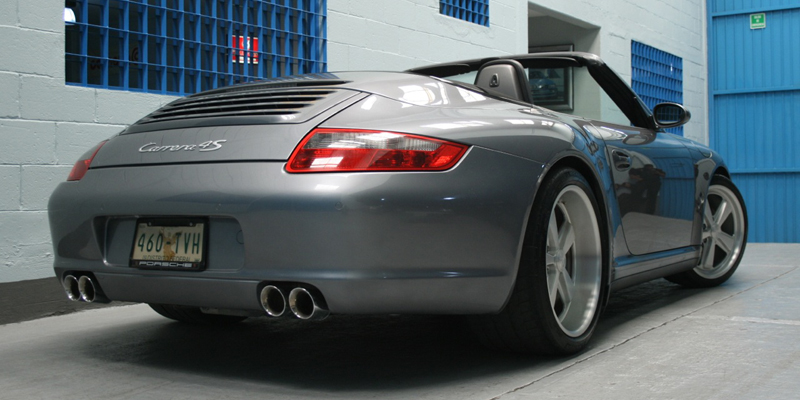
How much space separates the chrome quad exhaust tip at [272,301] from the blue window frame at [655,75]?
10.3 metres

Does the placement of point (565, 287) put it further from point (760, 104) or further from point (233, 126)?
point (760, 104)

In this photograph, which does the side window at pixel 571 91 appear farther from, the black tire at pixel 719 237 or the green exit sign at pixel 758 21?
the green exit sign at pixel 758 21

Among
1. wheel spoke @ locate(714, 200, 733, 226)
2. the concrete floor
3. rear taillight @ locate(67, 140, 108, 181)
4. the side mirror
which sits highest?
the side mirror

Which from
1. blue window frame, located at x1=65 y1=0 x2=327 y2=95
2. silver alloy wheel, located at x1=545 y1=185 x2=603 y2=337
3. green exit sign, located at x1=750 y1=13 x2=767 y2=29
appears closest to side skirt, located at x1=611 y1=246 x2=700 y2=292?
silver alloy wheel, located at x1=545 y1=185 x2=603 y2=337

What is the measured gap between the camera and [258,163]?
2432 millimetres

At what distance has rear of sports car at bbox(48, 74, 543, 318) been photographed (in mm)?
2307

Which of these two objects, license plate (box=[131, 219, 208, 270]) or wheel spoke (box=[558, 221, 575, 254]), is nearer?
license plate (box=[131, 219, 208, 270])

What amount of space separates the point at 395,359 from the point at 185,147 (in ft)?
3.54

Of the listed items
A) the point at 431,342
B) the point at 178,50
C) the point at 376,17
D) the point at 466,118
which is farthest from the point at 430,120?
the point at 376,17

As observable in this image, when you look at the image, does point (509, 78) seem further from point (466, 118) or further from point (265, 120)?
→ point (265, 120)

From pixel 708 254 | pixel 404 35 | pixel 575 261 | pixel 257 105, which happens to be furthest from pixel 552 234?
pixel 404 35

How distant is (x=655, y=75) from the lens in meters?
13.1

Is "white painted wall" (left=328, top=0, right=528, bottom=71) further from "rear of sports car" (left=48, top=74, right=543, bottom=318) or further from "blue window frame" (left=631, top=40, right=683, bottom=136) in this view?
"blue window frame" (left=631, top=40, right=683, bottom=136)

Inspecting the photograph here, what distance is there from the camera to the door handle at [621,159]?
3365mm
